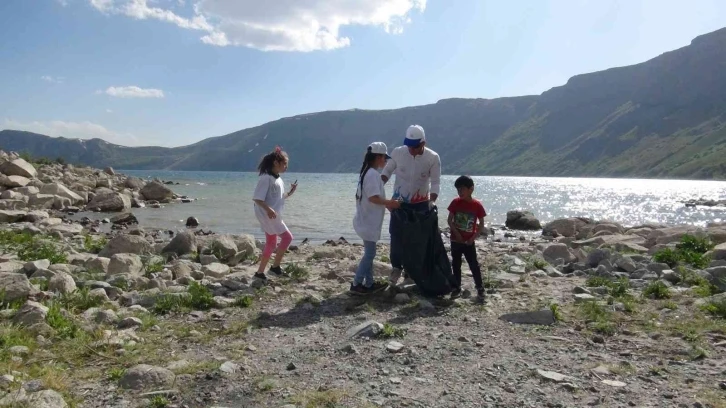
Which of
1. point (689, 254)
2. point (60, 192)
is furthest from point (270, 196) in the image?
point (60, 192)

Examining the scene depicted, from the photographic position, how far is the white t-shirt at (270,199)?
26.8ft

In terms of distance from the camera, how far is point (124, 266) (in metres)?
9.06

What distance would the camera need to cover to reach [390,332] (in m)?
5.61

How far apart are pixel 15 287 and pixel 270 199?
3.65 meters

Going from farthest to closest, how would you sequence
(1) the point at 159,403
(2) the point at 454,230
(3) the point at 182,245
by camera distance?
1. (3) the point at 182,245
2. (2) the point at 454,230
3. (1) the point at 159,403

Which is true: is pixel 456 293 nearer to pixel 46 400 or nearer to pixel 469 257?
pixel 469 257

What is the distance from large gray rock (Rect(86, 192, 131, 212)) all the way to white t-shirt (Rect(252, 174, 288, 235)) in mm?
23998

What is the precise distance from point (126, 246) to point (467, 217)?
7879 mm

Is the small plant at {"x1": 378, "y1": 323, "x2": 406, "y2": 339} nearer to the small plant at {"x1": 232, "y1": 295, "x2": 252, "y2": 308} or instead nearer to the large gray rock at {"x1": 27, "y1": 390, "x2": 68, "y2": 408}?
the small plant at {"x1": 232, "y1": 295, "x2": 252, "y2": 308}

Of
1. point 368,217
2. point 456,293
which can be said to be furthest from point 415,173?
point 456,293

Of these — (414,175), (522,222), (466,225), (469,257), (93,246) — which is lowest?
(522,222)

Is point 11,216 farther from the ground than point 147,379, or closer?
closer

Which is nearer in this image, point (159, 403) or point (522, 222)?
point (159, 403)

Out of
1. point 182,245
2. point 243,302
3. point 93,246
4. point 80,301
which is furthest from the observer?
point 93,246
